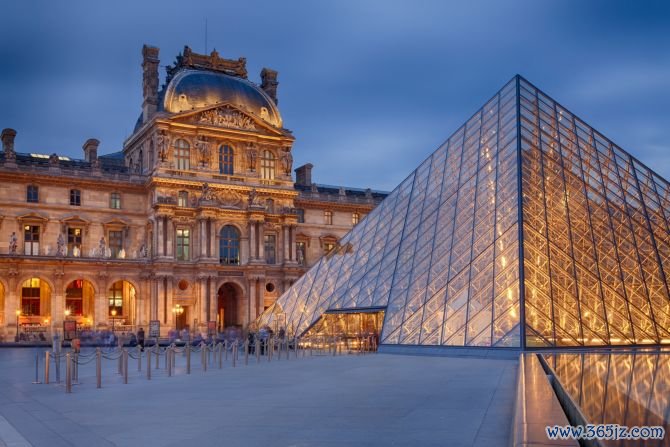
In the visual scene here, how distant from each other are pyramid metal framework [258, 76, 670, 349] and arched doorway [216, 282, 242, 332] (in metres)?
20.3

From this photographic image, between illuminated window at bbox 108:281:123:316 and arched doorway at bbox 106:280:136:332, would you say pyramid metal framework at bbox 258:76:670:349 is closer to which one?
arched doorway at bbox 106:280:136:332

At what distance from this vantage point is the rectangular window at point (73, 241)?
151 ft

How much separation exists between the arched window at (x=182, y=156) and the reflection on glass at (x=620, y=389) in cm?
3529

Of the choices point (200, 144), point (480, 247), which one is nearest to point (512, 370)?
point (480, 247)

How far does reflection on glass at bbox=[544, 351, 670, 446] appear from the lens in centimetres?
771

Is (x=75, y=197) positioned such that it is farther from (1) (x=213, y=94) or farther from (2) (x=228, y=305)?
(2) (x=228, y=305)

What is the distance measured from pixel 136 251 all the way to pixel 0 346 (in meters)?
11.1

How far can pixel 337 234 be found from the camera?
2208 inches

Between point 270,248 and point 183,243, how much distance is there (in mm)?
6075

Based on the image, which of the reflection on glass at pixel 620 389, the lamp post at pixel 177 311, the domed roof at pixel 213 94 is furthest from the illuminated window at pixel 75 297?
the reflection on glass at pixel 620 389

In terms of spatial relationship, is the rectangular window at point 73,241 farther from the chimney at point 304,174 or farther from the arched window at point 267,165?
the chimney at point 304,174

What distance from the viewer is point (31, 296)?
48.2 meters

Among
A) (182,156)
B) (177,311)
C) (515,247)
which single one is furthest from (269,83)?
(515,247)

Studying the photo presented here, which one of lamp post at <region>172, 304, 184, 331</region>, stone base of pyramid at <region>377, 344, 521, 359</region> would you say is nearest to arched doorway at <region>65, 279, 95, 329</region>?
lamp post at <region>172, 304, 184, 331</region>
